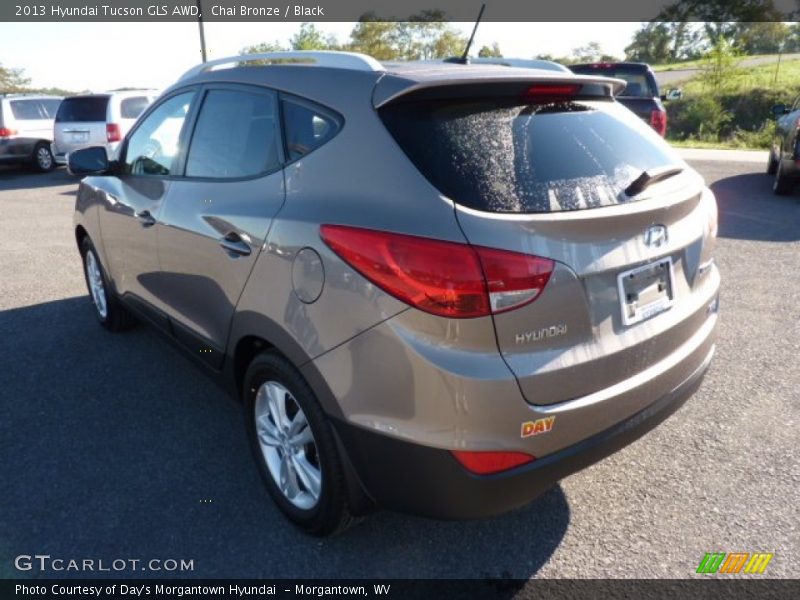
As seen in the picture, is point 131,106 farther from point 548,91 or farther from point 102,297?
point 548,91

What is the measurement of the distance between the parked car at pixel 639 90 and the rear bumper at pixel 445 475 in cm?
963

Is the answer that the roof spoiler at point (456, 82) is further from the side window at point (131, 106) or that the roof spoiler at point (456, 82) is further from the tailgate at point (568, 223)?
the side window at point (131, 106)

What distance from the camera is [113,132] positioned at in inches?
499

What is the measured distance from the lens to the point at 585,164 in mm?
2186

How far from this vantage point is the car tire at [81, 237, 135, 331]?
438cm

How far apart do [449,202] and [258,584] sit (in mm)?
1539

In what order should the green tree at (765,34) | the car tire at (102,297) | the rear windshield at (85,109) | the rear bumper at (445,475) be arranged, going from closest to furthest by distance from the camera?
the rear bumper at (445,475) < the car tire at (102,297) < the rear windshield at (85,109) < the green tree at (765,34)

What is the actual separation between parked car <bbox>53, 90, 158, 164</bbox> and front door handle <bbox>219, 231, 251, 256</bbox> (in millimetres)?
11586

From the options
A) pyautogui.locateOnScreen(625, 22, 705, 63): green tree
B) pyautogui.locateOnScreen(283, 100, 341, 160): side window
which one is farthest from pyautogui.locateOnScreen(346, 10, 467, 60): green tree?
pyautogui.locateOnScreen(625, 22, 705, 63): green tree

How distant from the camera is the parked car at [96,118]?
1272 centimetres

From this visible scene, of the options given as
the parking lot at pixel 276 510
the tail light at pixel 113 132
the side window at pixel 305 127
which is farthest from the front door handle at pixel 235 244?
the tail light at pixel 113 132

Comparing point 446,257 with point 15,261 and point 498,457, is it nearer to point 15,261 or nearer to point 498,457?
point 498,457

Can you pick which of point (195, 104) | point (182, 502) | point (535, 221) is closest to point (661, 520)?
point (535, 221)

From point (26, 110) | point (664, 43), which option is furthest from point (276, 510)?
point (664, 43)
